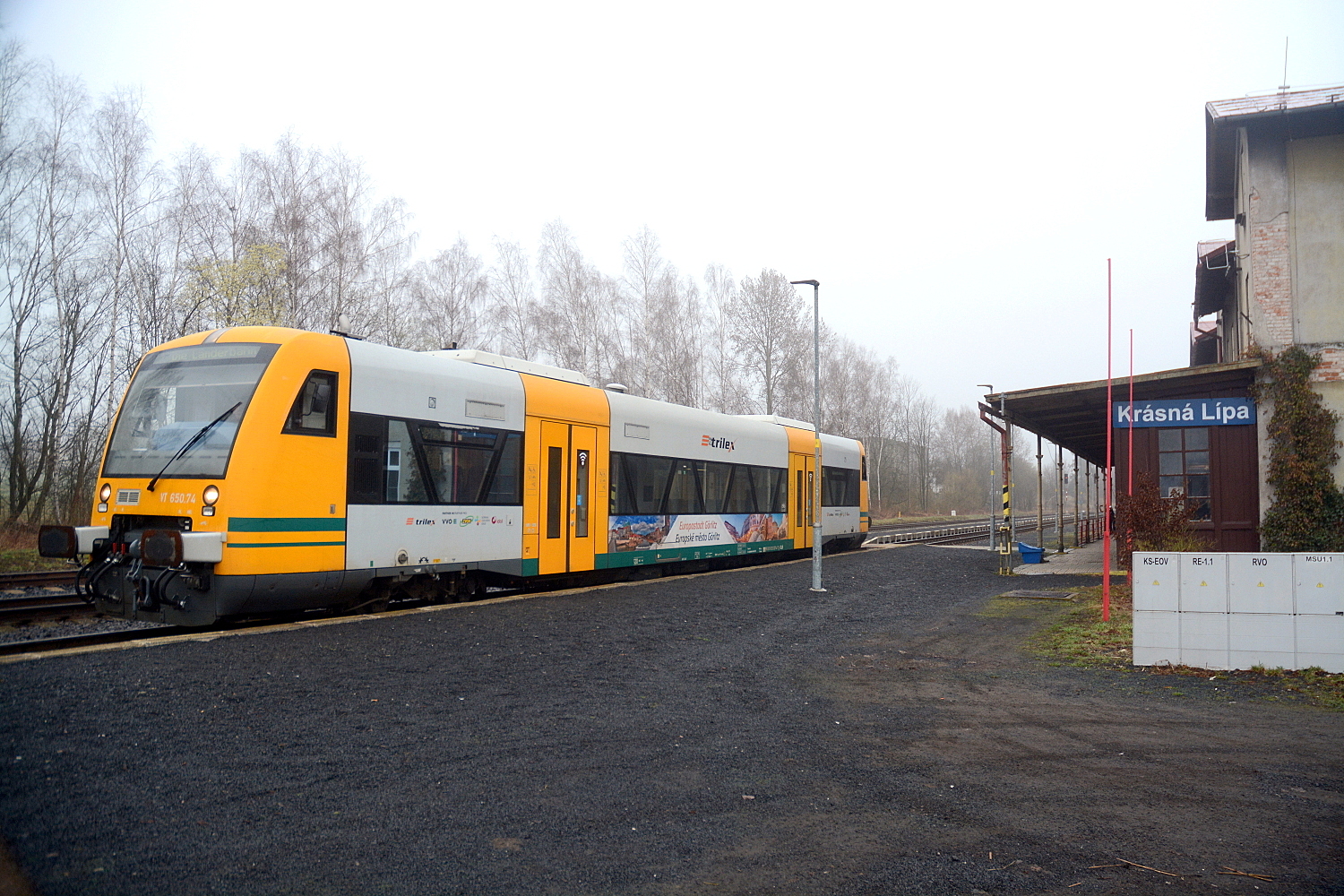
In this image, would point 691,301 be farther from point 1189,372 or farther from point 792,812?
point 792,812

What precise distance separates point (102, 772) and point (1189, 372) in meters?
16.9

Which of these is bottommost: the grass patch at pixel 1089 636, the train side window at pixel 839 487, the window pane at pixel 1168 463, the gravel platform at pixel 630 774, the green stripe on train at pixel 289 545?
the grass patch at pixel 1089 636

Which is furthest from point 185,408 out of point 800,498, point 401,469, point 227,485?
point 800,498

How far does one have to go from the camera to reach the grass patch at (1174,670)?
23.4 feet

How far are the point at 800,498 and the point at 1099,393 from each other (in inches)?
271

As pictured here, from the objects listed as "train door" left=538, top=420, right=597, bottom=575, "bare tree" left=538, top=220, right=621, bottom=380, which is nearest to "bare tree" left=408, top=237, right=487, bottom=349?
"bare tree" left=538, top=220, right=621, bottom=380

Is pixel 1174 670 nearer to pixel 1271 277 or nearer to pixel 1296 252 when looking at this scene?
pixel 1271 277

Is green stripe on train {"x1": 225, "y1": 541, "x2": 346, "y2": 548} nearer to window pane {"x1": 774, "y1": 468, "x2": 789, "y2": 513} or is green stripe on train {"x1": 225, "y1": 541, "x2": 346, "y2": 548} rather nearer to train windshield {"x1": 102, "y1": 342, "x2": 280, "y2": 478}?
train windshield {"x1": 102, "y1": 342, "x2": 280, "y2": 478}

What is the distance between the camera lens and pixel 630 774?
465 centimetres

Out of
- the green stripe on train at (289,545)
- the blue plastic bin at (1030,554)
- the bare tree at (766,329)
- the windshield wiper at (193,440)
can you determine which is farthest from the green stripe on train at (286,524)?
the bare tree at (766,329)

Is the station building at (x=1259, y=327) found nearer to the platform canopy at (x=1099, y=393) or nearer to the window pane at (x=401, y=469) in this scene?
the platform canopy at (x=1099, y=393)

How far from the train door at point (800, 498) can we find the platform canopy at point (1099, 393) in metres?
4.49

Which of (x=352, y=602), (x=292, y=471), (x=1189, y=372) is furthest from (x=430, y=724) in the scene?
(x=1189, y=372)

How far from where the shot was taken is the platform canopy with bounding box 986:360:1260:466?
619 inches
